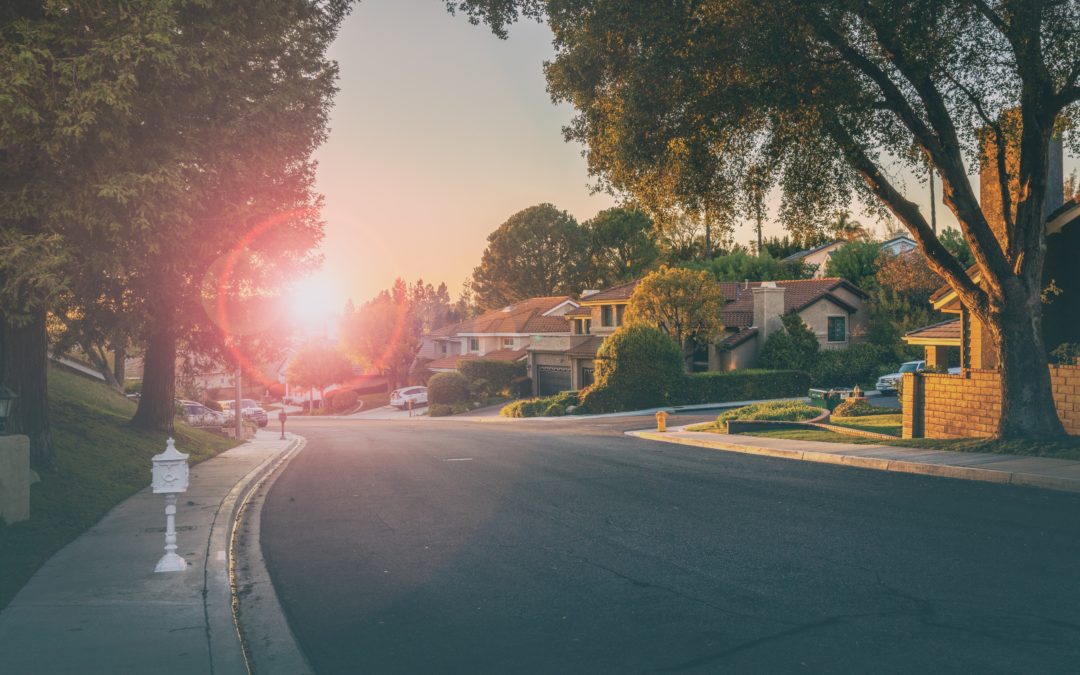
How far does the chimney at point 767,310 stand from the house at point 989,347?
1066 inches

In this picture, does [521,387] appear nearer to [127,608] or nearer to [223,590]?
[223,590]

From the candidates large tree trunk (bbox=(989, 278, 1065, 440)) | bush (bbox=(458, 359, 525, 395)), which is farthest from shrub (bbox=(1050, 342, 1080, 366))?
bush (bbox=(458, 359, 525, 395))

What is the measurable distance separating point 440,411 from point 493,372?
6.08m

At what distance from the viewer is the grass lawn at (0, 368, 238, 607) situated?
10031 millimetres

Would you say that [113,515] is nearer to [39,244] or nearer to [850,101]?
[39,244]

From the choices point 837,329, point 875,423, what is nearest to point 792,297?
point 837,329

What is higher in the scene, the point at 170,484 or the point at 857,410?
the point at 170,484

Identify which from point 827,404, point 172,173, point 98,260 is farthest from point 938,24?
point 827,404

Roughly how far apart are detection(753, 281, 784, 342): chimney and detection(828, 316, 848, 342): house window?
4.16 metres

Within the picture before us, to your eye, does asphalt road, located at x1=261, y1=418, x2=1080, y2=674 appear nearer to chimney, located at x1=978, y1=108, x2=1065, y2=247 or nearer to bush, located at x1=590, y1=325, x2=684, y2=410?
chimney, located at x1=978, y1=108, x2=1065, y2=247

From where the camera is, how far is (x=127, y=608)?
7.75m

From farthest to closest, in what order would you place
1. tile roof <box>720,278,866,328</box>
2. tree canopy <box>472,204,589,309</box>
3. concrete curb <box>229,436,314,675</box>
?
tree canopy <box>472,204,589,309</box> < tile roof <box>720,278,866,328</box> < concrete curb <box>229,436,314,675</box>

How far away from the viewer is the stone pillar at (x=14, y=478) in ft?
35.9

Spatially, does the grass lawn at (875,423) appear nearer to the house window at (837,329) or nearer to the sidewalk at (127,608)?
the sidewalk at (127,608)
